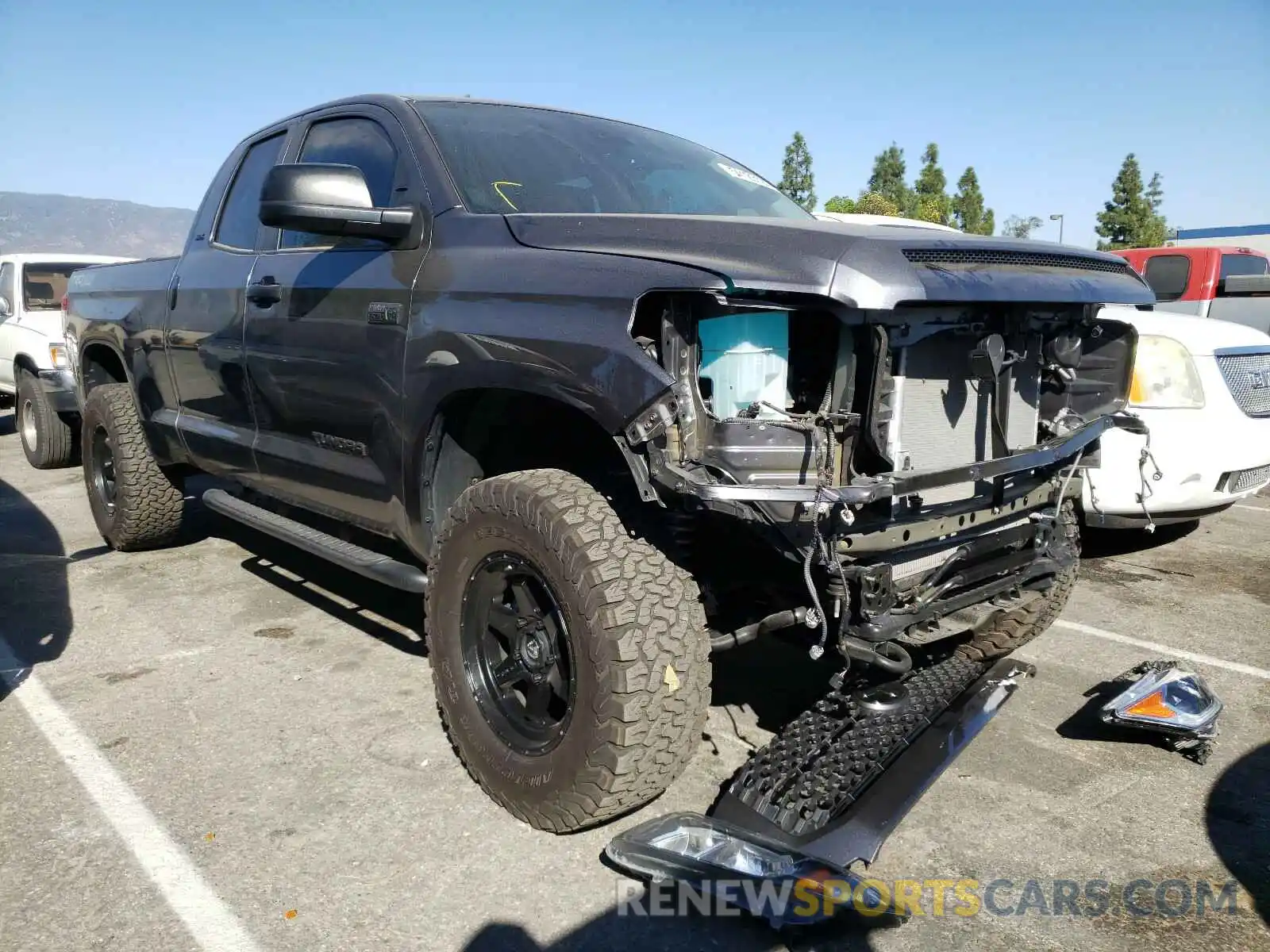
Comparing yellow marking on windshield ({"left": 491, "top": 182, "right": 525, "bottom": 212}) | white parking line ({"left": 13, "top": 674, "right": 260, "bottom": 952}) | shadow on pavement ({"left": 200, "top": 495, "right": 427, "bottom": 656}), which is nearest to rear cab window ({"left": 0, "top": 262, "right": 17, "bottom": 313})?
shadow on pavement ({"left": 200, "top": 495, "right": 427, "bottom": 656})

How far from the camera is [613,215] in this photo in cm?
256

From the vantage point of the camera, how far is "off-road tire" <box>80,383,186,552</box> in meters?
5.03

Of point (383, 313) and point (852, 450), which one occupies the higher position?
point (383, 313)

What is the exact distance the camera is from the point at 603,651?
230cm

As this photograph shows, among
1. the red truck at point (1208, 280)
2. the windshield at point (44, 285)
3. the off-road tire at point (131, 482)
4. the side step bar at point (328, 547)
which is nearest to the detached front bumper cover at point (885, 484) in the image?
the side step bar at point (328, 547)

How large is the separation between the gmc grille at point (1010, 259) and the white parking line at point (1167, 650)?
1877mm

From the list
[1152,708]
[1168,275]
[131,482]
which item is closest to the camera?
[1152,708]

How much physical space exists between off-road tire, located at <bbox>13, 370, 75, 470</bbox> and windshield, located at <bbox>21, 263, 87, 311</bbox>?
0.98m

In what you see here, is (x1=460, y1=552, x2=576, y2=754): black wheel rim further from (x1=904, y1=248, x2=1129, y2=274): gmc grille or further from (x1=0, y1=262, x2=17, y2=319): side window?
(x1=0, y1=262, x2=17, y2=319): side window

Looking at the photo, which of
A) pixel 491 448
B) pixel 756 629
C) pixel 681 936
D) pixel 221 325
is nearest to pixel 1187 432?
pixel 756 629

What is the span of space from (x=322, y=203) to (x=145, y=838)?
1.84 m

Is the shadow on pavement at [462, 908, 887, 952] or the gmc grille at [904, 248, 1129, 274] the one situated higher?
the gmc grille at [904, 248, 1129, 274]

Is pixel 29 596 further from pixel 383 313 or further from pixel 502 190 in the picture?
pixel 502 190

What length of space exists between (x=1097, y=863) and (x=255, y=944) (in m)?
2.10
